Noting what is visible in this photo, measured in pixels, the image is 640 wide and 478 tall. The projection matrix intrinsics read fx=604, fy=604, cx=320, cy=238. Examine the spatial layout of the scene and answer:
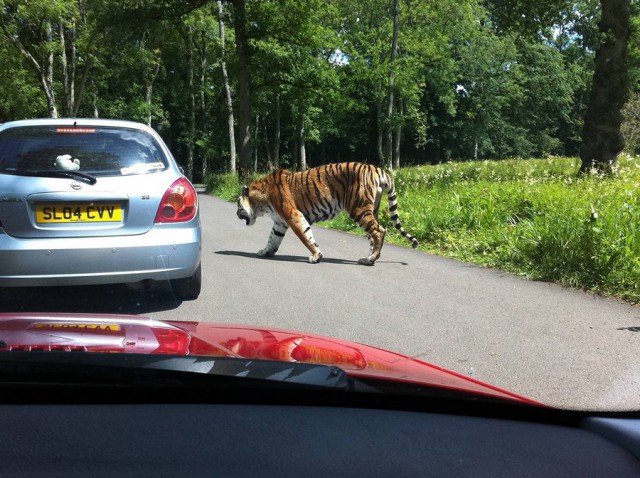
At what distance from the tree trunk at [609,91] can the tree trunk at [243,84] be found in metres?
14.1

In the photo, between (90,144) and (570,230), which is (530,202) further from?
(90,144)

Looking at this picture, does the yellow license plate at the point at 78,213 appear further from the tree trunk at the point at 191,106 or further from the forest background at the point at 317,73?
the tree trunk at the point at 191,106

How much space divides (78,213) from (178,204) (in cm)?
85

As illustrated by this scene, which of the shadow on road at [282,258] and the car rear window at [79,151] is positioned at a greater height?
the car rear window at [79,151]

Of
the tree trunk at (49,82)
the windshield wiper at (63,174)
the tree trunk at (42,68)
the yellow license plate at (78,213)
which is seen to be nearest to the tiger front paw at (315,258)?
the yellow license plate at (78,213)

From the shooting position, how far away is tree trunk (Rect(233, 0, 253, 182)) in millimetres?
25672

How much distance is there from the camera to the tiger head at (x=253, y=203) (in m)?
9.34

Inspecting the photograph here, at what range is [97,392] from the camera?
71.4 inches

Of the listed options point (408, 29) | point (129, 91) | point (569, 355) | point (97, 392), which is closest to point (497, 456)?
point (97, 392)

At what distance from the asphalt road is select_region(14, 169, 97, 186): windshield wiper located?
127 centimetres

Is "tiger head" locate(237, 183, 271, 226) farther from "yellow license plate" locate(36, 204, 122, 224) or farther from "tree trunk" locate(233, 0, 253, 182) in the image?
"tree trunk" locate(233, 0, 253, 182)

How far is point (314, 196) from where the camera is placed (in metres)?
9.20

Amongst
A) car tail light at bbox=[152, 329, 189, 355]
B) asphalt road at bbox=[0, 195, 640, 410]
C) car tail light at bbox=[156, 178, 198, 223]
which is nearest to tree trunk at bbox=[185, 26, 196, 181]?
asphalt road at bbox=[0, 195, 640, 410]

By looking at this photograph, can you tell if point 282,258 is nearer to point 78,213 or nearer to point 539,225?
point 539,225
